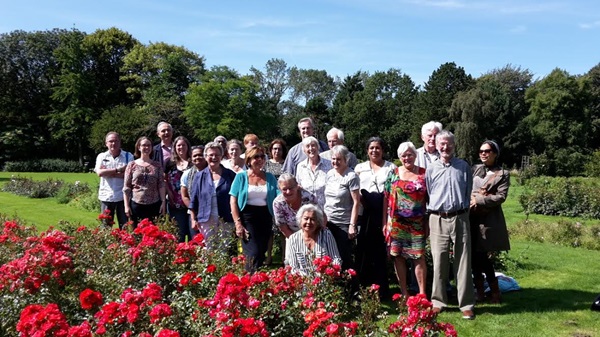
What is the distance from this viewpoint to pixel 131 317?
276 centimetres

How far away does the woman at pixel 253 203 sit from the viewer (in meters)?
5.40

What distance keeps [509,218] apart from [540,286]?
8780mm

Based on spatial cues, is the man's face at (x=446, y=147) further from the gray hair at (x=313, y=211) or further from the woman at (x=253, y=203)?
the woman at (x=253, y=203)

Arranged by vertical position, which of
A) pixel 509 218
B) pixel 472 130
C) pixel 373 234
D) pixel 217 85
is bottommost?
pixel 509 218

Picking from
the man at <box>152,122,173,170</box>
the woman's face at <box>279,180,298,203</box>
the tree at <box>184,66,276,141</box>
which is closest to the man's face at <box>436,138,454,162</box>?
the woman's face at <box>279,180,298,203</box>

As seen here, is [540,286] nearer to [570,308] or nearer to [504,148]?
[570,308]

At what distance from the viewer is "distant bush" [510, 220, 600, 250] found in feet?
34.3

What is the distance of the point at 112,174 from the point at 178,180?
0.89 metres

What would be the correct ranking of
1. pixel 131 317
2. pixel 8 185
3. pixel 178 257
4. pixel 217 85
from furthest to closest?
pixel 217 85 < pixel 8 185 < pixel 178 257 < pixel 131 317

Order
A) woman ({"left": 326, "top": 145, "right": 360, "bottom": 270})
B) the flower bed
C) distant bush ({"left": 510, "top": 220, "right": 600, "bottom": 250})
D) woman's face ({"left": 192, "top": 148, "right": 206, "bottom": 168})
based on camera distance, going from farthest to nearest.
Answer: distant bush ({"left": 510, "top": 220, "right": 600, "bottom": 250}) → woman's face ({"left": 192, "top": 148, "right": 206, "bottom": 168}) → woman ({"left": 326, "top": 145, "right": 360, "bottom": 270}) → the flower bed

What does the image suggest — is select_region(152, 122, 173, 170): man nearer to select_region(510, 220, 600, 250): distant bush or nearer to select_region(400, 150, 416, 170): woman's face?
select_region(400, 150, 416, 170): woman's face

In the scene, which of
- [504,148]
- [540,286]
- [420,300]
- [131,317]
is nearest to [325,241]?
[420,300]

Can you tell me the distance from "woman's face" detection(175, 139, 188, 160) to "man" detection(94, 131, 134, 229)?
75 cm

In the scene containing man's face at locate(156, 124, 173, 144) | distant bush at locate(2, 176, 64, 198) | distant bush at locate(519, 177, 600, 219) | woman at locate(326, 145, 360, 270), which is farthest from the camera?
distant bush at locate(2, 176, 64, 198)
